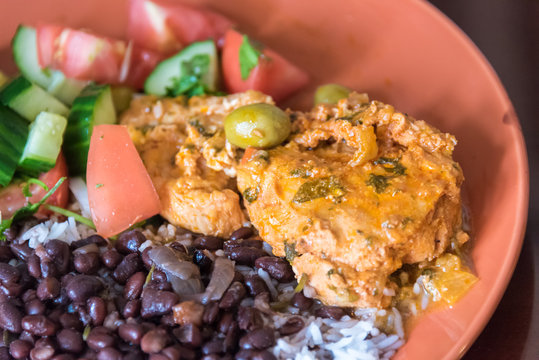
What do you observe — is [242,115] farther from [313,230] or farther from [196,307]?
[196,307]

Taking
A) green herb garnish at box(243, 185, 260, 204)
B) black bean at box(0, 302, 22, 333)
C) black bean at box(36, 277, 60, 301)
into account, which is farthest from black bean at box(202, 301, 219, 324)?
black bean at box(0, 302, 22, 333)

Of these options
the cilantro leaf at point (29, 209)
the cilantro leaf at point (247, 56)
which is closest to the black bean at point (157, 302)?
the cilantro leaf at point (29, 209)

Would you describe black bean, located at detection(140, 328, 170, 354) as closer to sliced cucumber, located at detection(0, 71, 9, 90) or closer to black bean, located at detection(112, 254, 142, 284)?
black bean, located at detection(112, 254, 142, 284)

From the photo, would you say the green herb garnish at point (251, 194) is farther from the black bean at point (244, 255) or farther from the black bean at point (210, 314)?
the black bean at point (210, 314)

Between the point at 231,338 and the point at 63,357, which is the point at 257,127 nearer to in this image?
the point at 231,338

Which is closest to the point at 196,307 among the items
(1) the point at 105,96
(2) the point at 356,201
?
(2) the point at 356,201

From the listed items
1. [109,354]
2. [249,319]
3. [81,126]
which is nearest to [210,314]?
[249,319]
